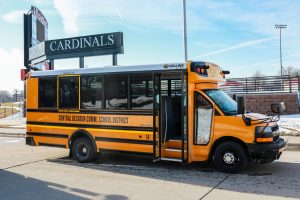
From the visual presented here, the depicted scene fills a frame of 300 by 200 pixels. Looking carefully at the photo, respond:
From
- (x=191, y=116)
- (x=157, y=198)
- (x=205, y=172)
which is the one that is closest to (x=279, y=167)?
(x=205, y=172)

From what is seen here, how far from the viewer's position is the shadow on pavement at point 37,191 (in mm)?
6945

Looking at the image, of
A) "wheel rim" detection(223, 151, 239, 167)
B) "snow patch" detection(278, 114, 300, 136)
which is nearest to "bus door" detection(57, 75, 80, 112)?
"wheel rim" detection(223, 151, 239, 167)

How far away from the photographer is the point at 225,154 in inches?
339

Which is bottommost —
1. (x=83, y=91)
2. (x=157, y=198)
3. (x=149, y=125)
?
(x=157, y=198)

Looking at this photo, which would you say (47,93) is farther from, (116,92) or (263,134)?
(263,134)

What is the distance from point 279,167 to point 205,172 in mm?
1836

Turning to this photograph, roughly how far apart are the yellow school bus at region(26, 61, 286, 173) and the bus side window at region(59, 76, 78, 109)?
0.03 metres

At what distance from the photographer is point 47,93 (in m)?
11.2

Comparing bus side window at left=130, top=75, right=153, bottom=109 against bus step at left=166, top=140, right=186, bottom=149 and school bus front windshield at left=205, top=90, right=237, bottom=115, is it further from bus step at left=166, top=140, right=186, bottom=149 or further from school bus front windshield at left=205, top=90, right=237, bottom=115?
school bus front windshield at left=205, top=90, right=237, bottom=115

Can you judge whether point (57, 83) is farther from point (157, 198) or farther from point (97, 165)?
point (157, 198)

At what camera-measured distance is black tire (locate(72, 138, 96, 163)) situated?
34.2 ft

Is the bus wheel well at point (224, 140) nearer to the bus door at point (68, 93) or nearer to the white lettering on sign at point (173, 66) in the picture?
the white lettering on sign at point (173, 66)

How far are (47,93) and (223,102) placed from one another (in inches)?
198

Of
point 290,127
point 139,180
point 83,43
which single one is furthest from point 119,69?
point 83,43
